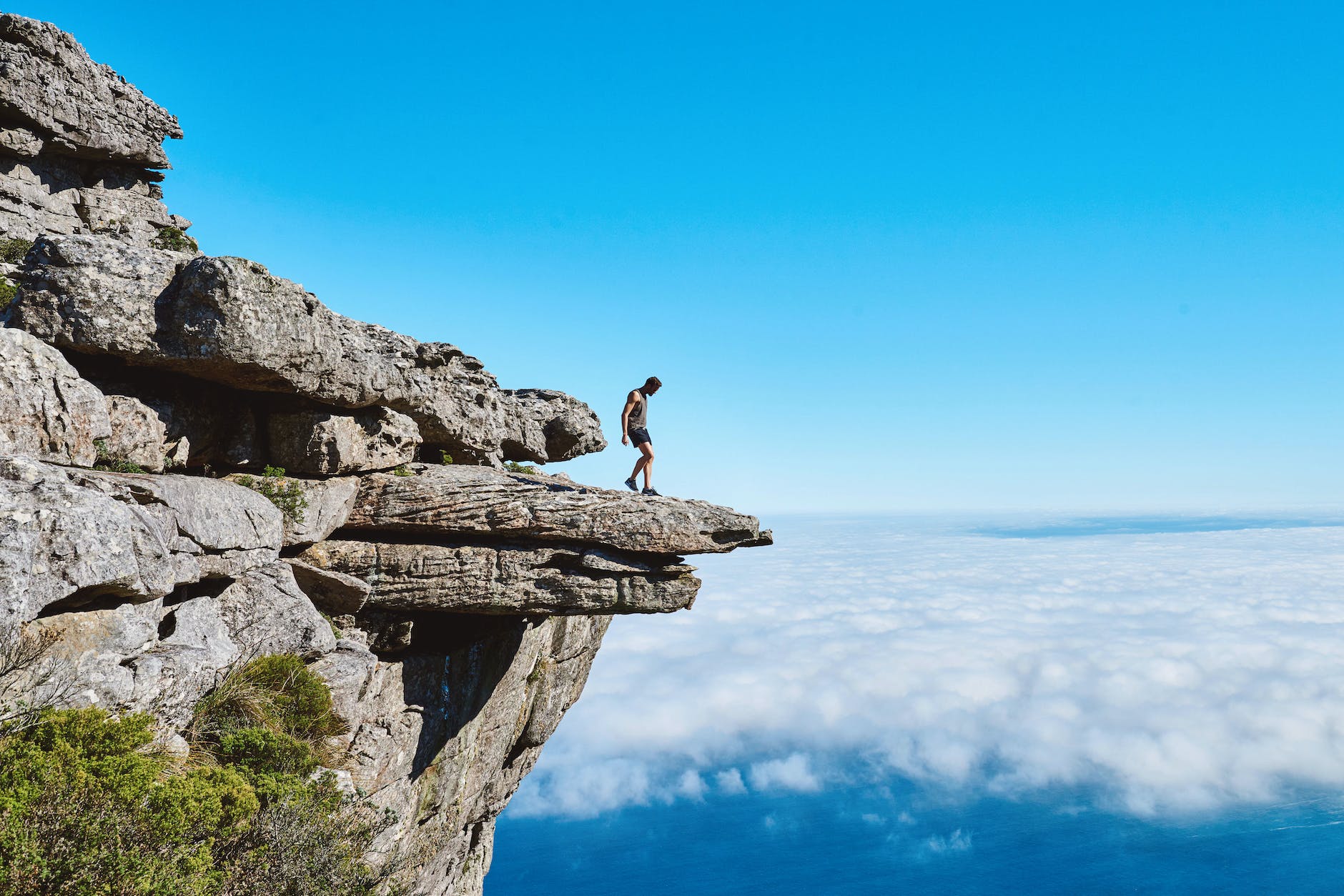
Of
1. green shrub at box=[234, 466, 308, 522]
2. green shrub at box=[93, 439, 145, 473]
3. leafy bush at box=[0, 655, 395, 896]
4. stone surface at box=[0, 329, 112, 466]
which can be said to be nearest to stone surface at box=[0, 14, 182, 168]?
stone surface at box=[0, 329, 112, 466]

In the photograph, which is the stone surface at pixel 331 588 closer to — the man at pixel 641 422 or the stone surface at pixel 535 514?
the stone surface at pixel 535 514

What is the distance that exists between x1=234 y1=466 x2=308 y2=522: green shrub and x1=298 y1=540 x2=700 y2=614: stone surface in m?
1.31

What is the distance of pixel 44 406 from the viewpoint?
42.2 ft

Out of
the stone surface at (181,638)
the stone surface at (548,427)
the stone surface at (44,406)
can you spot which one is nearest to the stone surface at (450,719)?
the stone surface at (181,638)

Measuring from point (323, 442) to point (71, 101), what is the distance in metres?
21.3

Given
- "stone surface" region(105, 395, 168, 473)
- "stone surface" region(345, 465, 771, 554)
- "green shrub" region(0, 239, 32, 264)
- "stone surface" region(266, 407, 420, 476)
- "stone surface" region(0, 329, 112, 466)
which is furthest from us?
"green shrub" region(0, 239, 32, 264)

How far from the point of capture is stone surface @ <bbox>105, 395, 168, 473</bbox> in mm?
14648

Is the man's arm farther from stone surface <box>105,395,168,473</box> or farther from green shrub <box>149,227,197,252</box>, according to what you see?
green shrub <box>149,227,197,252</box>

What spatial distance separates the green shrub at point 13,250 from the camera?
2178 centimetres

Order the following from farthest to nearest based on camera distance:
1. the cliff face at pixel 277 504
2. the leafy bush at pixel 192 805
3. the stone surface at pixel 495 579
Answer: the stone surface at pixel 495 579, the cliff face at pixel 277 504, the leafy bush at pixel 192 805

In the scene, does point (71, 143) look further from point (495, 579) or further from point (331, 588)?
point (495, 579)

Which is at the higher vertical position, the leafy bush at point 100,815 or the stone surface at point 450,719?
the leafy bush at point 100,815

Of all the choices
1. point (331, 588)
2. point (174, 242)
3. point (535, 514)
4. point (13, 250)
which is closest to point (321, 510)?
point (331, 588)

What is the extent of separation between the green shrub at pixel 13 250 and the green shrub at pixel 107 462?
40.1 ft
